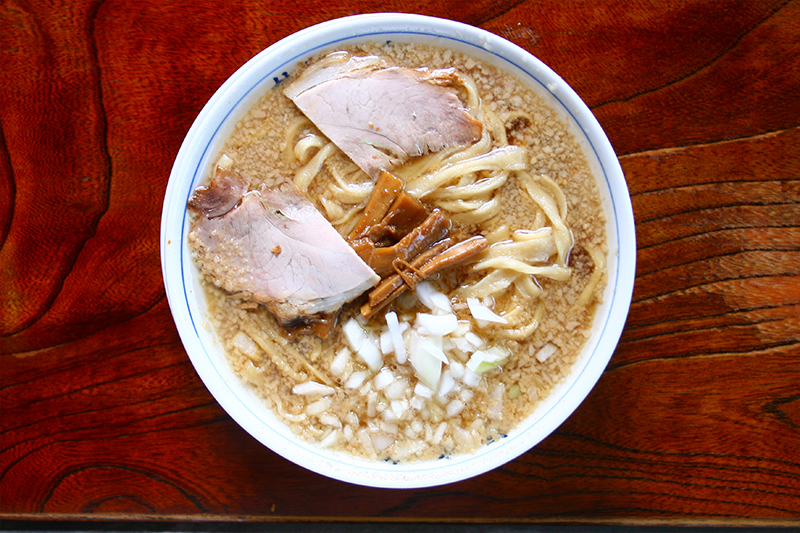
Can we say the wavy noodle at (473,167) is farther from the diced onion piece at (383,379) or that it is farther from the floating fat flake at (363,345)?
the diced onion piece at (383,379)

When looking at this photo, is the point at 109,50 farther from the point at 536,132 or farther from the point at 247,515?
the point at 247,515

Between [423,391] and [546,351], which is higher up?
[546,351]

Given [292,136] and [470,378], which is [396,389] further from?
[292,136]

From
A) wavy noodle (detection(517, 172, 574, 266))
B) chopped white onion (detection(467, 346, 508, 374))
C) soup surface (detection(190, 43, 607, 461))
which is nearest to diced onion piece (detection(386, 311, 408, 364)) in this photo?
soup surface (detection(190, 43, 607, 461))

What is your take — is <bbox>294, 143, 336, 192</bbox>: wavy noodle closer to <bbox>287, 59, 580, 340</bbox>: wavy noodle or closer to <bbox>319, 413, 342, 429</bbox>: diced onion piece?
<bbox>287, 59, 580, 340</bbox>: wavy noodle

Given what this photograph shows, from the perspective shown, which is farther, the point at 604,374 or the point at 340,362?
the point at 604,374

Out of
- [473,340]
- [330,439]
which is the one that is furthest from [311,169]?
[330,439]

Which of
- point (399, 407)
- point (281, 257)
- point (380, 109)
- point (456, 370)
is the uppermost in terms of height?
point (380, 109)

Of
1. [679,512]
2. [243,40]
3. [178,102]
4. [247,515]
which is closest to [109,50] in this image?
[178,102]
